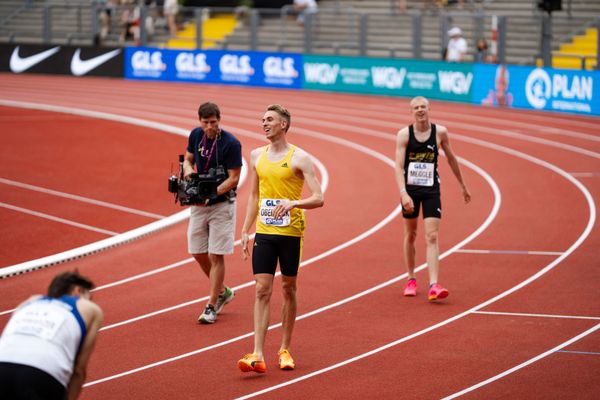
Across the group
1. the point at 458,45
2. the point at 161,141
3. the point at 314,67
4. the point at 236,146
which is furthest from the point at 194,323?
the point at 314,67

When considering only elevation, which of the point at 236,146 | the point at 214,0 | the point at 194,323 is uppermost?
the point at 214,0

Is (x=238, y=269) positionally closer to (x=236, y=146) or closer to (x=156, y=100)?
(x=236, y=146)

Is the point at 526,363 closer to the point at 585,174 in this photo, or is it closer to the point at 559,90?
the point at 585,174

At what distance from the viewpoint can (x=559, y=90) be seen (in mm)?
26500

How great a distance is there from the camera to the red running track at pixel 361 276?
8.24 m

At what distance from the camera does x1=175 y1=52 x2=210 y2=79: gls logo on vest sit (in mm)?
38188

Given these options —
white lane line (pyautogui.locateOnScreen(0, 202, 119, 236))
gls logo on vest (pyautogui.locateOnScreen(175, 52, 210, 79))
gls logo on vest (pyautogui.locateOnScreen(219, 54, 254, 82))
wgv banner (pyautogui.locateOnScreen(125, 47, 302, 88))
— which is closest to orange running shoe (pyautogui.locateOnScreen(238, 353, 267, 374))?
white lane line (pyautogui.locateOnScreen(0, 202, 119, 236))

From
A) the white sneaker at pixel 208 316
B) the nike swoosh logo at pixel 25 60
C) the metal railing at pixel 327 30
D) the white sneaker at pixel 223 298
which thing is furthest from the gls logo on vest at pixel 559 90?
the nike swoosh logo at pixel 25 60

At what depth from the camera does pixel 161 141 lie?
23.3m

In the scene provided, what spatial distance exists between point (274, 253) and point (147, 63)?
3240 centimetres

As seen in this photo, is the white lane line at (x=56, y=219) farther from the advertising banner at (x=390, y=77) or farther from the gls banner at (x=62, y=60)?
the gls banner at (x=62, y=60)

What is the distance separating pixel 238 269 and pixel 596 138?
41.5 feet

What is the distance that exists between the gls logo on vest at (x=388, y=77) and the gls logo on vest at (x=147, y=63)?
973cm

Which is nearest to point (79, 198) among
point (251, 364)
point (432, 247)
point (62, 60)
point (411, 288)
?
point (411, 288)
